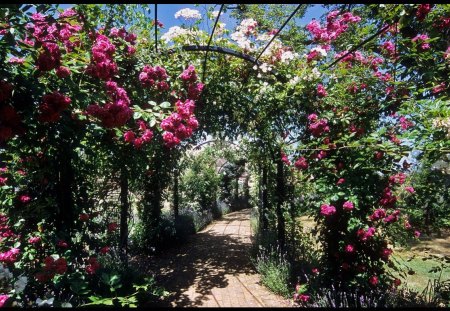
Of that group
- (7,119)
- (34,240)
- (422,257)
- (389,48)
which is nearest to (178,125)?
(7,119)

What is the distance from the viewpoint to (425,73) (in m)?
3.78

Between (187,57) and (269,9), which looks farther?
(269,9)

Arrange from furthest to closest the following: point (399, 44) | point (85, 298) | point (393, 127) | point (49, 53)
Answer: point (393, 127)
point (399, 44)
point (85, 298)
point (49, 53)

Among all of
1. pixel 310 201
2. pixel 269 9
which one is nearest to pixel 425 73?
pixel 310 201

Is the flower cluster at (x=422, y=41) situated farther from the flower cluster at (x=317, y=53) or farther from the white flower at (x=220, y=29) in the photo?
the white flower at (x=220, y=29)

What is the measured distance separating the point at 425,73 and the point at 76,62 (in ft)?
13.3

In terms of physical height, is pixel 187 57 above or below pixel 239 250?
above

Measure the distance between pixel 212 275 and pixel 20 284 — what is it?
13.1 feet

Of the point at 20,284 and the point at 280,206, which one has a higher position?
the point at 280,206

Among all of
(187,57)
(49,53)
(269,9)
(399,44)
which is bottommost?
(49,53)

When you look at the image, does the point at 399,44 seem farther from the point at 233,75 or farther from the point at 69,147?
the point at 69,147

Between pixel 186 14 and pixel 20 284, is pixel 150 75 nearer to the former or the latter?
pixel 186 14

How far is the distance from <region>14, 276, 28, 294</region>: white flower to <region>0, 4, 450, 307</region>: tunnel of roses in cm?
3

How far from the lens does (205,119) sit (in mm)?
7109
